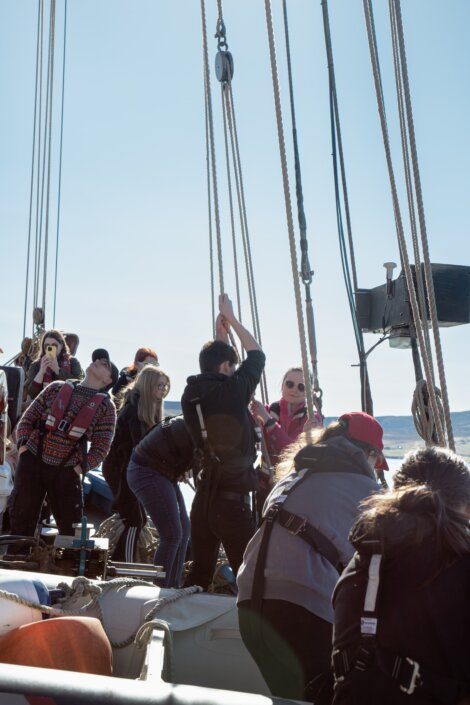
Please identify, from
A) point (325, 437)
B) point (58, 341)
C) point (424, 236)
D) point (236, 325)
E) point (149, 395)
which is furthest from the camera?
point (58, 341)

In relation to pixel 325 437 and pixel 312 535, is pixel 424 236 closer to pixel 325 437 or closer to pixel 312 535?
pixel 325 437

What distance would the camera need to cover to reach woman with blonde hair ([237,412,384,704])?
6.51 ft

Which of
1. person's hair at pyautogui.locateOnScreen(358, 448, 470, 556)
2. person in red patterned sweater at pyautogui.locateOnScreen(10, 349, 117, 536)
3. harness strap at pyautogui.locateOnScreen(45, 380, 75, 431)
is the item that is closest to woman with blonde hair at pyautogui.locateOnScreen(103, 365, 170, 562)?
person in red patterned sweater at pyautogui.locateOnScreen(10, 349, 117, 536)

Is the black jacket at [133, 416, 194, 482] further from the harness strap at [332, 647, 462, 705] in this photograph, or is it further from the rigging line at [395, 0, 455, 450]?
the harness strap at [332, 647, 462, 705]

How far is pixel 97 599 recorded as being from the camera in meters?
2.58

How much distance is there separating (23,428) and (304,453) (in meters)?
Result: 2.37

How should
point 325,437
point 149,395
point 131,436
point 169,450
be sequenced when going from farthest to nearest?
1. point 131,436
2. point 149,395
3. point 169,450
4. point 325,437

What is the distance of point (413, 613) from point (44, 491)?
116 inches

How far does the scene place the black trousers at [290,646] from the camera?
197 cm

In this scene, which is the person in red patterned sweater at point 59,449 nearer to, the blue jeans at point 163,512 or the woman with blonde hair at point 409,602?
the blue jeans at point 163,512

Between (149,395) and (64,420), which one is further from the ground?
(149,395)

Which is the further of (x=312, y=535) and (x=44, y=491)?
(x=44, y=491)

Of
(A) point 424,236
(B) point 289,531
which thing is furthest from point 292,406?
(B) point 289,531

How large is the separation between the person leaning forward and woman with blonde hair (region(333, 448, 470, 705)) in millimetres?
1655
